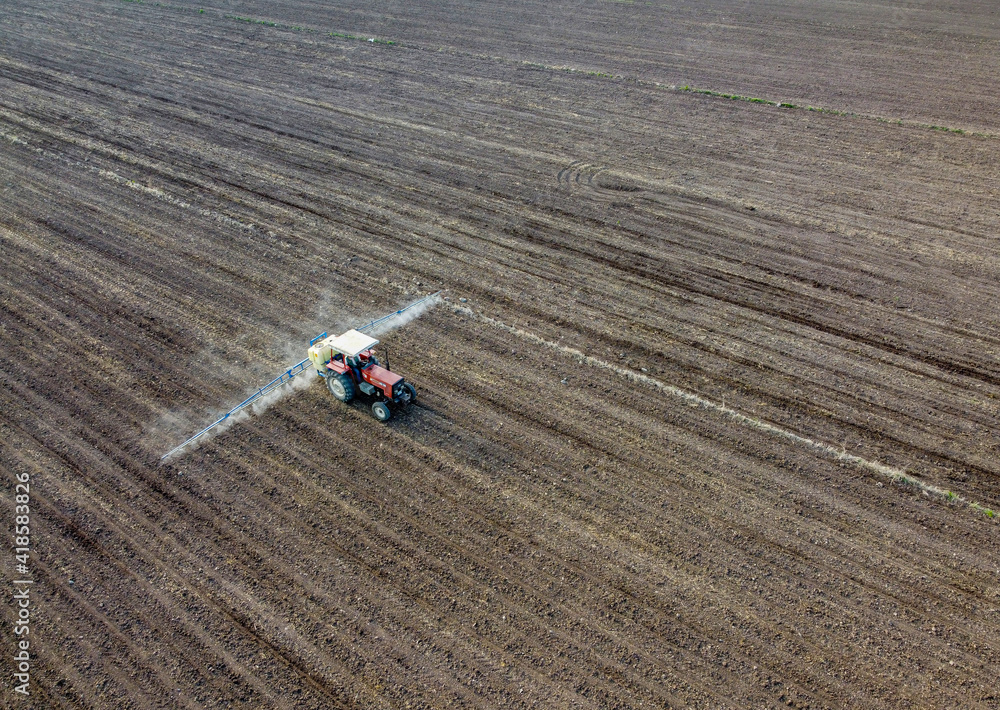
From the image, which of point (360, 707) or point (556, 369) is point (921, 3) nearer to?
point (556, 369)

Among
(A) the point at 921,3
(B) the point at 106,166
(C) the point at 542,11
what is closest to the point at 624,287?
(B) the point at 106,166

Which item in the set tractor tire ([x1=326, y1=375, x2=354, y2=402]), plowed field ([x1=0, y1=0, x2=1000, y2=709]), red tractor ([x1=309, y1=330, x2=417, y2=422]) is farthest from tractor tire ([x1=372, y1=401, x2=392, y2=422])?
tractor tire ([x1=326, y1=375, x2=354, y2=402])

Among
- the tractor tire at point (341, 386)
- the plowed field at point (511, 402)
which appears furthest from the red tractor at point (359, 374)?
the plowed field at point (511, 402)

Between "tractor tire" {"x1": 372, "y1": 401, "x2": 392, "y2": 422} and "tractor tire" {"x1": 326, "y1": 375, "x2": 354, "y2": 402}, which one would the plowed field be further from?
"tractor tire" {"x1": 326, "y1": 375, "x2": 354, "y2": 402}

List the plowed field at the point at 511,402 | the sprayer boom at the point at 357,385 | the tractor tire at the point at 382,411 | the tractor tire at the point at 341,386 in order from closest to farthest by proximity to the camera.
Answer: the plowed field at the point at 511,402
the sprayer boom at the point at 357,385
the tractor tire at the point at 382,411
the tractor tire at the point at 341,386

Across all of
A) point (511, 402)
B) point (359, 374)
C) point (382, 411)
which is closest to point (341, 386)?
point (359, 374)

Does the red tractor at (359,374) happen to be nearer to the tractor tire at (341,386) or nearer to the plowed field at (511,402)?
the tractor tire at (341,386)
